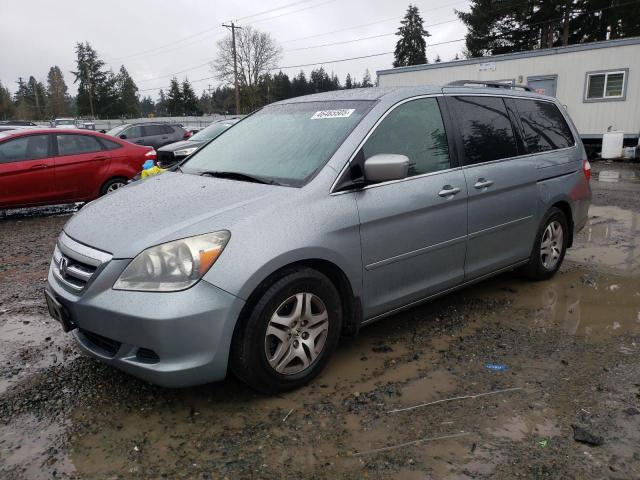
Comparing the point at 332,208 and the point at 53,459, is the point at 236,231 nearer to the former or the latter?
the point at 332,208

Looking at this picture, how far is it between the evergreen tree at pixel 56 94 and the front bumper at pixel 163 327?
306 feet

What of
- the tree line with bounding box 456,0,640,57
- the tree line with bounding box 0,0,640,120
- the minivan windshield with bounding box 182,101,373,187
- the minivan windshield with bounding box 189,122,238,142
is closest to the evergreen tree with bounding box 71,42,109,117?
the tree line with bounding box 0,0,640,120

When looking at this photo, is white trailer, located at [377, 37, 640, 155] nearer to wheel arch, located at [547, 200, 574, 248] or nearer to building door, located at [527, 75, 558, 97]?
building door, located at [527, 75, 558, 97]

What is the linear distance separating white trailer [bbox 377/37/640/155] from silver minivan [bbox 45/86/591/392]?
14.7 m

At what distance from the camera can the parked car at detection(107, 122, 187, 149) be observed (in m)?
18.2

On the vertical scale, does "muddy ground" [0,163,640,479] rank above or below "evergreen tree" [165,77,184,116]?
below

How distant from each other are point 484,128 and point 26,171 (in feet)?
24.4

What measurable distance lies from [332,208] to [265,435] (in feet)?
4.25

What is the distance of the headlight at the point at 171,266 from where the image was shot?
2541 millimetres

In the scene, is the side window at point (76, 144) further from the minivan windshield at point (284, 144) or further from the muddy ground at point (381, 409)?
the minivan windshield at point (284, 144)

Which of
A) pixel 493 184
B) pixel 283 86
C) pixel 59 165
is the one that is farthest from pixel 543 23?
pixel 283 86

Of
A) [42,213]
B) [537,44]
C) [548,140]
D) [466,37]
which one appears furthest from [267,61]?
[548,140]

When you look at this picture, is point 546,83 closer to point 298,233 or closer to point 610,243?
point 610,243

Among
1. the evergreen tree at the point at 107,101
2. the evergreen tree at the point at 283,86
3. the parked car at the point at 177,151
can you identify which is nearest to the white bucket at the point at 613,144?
the parked car at the point at 177,151
